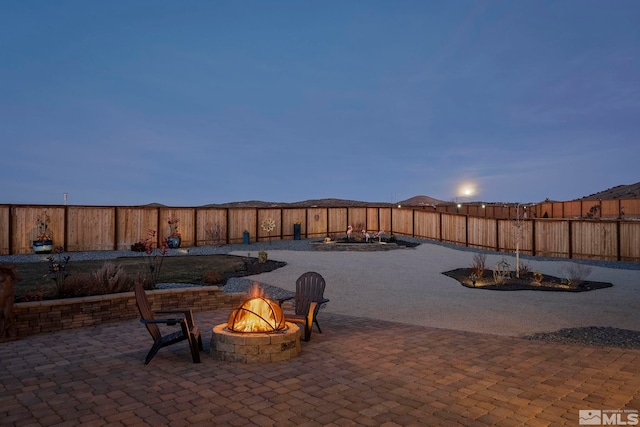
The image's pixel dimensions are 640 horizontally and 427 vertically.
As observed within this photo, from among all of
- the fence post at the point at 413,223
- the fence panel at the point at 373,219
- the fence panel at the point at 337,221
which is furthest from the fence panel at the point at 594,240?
the fence panel at the point at 337,221

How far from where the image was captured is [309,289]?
25.1 feet

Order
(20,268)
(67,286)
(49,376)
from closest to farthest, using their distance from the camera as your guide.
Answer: (49,376) < (67,286) < (20,268)

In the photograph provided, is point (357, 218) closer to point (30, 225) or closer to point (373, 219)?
point (373, 219)

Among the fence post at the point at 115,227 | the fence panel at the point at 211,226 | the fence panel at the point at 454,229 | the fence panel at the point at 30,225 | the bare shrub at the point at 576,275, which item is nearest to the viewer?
the bare shrub at the point at 576,275

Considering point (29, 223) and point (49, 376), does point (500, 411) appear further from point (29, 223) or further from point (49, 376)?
point (29, 223)

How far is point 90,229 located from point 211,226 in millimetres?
6034

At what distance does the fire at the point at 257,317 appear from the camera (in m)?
5.84

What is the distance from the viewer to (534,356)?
5.76 metres

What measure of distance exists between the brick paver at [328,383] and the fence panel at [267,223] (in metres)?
20.0

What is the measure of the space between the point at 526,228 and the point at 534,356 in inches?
663

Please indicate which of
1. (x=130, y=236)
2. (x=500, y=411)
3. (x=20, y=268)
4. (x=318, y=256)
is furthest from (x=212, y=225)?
(x=500, y=411)

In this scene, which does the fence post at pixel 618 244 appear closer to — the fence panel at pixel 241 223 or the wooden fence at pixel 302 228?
the wooden fence at pixel 302 228

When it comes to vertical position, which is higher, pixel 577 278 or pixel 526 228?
pixel 526 228
